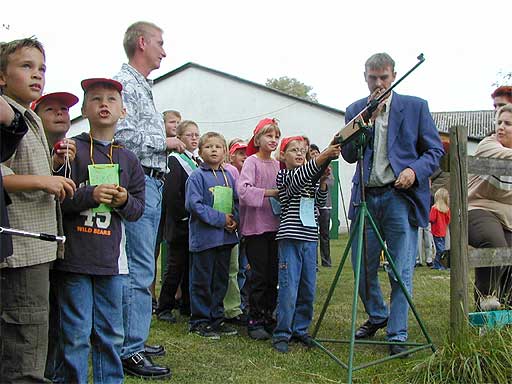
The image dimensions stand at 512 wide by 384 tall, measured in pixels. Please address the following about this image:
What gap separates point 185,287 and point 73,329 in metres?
3.19

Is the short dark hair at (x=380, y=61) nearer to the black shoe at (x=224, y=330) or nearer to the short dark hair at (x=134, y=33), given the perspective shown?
the short dark hair at (x=134, y=33)

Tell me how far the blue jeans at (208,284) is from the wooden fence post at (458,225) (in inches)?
77.3

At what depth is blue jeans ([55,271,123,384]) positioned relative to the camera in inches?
130

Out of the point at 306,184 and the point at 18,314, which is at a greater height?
the point at 306,184

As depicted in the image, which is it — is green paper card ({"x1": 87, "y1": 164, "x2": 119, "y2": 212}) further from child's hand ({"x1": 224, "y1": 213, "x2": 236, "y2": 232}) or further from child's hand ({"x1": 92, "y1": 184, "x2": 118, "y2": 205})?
child's hand ({"x1": 224, "y1": 213, "x2": 236, "y2": 232})

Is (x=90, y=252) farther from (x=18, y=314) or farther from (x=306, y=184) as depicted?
(x=306, y=184)

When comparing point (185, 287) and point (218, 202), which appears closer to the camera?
point (218, 202)

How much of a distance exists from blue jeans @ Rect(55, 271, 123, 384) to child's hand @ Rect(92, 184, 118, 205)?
1.33 ft

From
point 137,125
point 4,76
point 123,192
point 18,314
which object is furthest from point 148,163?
point 18,314

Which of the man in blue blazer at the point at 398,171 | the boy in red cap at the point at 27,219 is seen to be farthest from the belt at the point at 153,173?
the man in blue blazer at the point at 398,171

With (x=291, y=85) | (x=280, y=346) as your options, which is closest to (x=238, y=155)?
(x=280, y=346)

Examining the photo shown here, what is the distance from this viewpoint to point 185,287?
6.48 meters

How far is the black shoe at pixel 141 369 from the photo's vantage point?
399 centimetres

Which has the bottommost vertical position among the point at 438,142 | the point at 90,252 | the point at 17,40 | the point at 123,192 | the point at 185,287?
the point at 185,287
